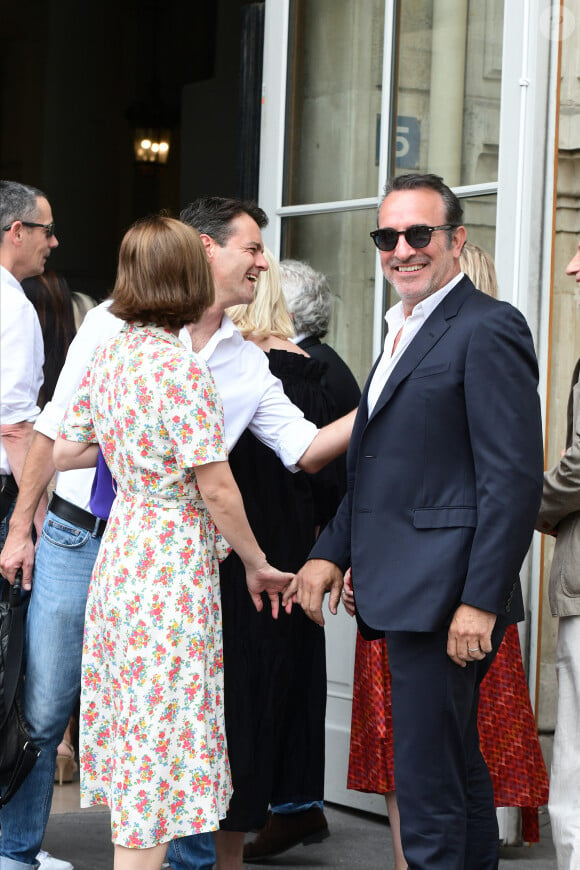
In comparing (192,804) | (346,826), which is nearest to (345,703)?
(346,826)

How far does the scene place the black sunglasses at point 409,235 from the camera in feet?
9.70

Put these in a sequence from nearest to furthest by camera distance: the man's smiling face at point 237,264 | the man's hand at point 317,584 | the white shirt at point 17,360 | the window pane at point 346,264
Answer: the man's hand at point 317,584, the man's smiling face at point 237,264, the white shirt at point 17,360, the window pane at point 346,264

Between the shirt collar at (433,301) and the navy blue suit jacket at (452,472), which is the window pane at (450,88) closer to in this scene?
the shirt collar at (433,301)

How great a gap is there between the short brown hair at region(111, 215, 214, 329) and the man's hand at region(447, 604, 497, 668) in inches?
35.2

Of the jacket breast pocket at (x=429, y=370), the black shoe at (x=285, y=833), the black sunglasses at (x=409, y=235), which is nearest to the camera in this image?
the jacket breast pocket at (x=429, y=370)

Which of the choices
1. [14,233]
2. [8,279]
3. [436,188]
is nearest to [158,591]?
[436,188]

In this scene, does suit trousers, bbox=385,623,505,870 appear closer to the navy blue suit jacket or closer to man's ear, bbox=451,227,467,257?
the navy blue suit jacket

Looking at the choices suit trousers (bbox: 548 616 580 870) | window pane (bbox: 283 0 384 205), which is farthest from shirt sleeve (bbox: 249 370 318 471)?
window pane (bbox: 283 0 384 205)

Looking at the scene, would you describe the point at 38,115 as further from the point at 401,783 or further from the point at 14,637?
the point at 401,783

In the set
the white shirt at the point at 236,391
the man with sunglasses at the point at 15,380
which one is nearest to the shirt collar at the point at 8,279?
the man with sunglasses at the point at 15,380

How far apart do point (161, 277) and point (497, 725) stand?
166cm

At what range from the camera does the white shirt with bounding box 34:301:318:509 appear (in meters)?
3.39

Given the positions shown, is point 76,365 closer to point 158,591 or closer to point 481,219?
point 158,591

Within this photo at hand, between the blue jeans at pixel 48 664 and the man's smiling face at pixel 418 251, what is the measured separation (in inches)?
41.4
